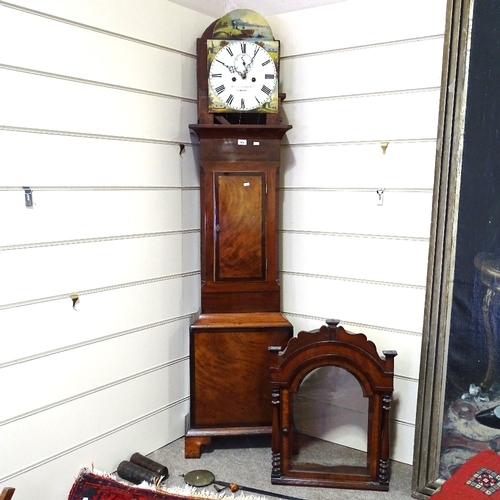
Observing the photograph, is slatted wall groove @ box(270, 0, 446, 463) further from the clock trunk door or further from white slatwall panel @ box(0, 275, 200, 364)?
white slatwall panel @ box(0, 275, 200, 364)

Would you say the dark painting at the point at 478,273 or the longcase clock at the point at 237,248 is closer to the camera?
the dark painting at the point at 478,273

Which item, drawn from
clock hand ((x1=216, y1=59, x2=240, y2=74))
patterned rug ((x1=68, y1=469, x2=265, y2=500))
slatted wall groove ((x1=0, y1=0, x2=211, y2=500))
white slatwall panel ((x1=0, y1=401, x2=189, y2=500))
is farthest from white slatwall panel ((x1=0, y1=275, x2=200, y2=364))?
clock hand ((x1=216, y1=59, x2=240, y2=74))

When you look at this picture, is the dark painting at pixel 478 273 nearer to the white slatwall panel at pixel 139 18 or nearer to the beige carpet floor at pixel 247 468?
the beige carpet floor at pixel 247 468

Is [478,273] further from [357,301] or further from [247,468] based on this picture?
[247,468]

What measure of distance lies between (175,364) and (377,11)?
1690mm

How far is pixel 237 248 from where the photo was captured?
2.18m

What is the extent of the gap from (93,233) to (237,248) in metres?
0.58

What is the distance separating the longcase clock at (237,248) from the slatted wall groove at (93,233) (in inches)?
6.1

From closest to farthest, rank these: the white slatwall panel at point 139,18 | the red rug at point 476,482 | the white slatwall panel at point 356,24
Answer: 1. the red rug at point 476,482
2. the white slatwall panel at point 139,18
3. the white slatwall panel at point 356,24

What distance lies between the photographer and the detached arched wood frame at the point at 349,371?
1.96 metres

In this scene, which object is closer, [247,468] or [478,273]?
[478,273]

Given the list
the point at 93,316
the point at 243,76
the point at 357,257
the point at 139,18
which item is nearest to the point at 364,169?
the point at 357,257

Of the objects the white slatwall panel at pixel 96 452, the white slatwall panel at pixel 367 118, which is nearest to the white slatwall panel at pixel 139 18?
the white slatwall panel at pixel 367 118

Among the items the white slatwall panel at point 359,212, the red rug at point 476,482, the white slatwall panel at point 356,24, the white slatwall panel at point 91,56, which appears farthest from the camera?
the white slatwall panel at point 359,212
